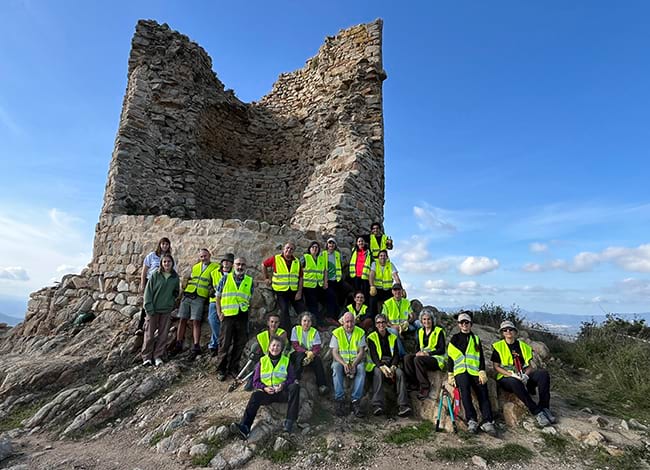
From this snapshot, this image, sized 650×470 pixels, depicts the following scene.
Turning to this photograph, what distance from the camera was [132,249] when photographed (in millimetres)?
8500

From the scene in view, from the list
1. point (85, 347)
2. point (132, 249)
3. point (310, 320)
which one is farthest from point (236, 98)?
point (310, 320)

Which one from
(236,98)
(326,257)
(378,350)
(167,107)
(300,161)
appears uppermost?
(236,98)

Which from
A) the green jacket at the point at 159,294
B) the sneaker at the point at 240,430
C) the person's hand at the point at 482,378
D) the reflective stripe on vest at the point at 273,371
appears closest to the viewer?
the sneaker at the point at 240,430

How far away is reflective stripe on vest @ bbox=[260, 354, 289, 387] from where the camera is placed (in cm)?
490

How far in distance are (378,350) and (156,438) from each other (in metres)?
3.47

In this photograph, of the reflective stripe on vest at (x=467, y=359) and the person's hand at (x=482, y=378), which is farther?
the reflective stripe on vest at (x=467, y=359)

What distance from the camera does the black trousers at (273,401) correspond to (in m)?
4.62

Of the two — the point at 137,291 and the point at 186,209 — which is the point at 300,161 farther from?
the point at 137,291

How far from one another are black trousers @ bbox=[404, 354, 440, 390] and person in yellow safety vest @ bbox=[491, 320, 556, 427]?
98 centimetres

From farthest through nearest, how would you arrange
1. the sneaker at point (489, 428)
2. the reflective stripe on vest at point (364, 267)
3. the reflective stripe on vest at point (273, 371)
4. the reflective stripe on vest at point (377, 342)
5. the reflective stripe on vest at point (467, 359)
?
the reflective stripe on vest at point (364, 267) → the reflective stripe on vest at point (377, 342) → the reflective stripe on vest at point (467, 359) → the reflective stripe on vest at point (273, 371) → the sneaker at point (489, 428)

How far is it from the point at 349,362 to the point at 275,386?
4.17 feet

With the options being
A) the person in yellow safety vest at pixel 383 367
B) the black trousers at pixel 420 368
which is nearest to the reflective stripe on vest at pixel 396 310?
the person in yellow safety vest at pixel 383 367

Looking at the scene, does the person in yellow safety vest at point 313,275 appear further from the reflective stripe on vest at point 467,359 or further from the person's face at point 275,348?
the reflective stripe on vest at point 467,359

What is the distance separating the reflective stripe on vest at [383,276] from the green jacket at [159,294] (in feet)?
13.2
